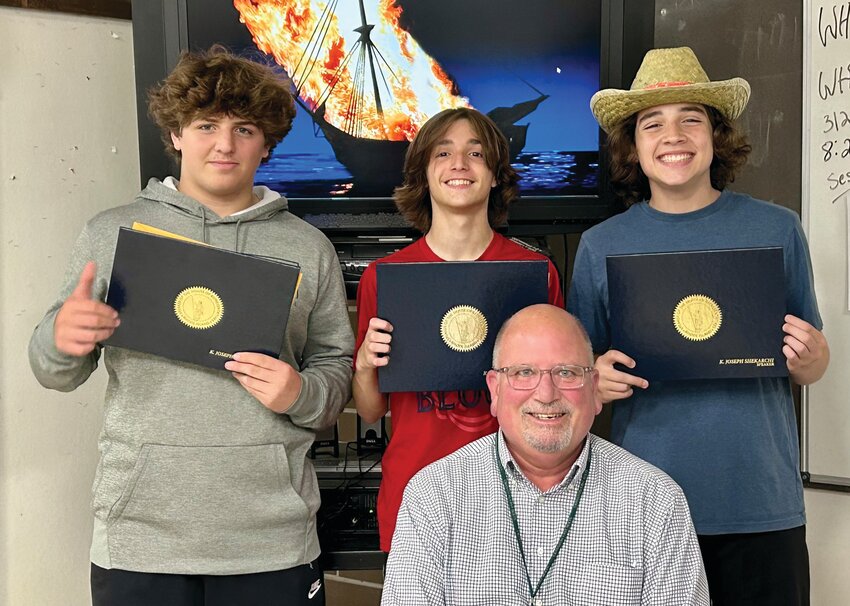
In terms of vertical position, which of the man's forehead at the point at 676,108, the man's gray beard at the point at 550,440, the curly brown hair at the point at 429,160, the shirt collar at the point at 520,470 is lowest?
the shirt collar at the point at 520,470

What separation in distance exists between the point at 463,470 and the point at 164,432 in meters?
0.58

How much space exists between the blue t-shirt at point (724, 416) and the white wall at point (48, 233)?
1.48 m

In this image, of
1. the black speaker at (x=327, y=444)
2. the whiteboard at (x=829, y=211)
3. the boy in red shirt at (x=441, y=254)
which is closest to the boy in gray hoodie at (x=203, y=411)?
the boy in red shirt at (x=441, y=254)

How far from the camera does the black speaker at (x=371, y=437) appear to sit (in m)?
2.46

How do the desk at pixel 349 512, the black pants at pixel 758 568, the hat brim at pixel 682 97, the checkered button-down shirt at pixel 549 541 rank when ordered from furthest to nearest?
the desk at pixel 349 512 → the hat brim at pixel 682 97 → the black pants at pixel 758 568 → the checkered button-down shirt at pixel 549 541

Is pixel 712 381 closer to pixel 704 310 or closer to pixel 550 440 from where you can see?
pixel 704 310

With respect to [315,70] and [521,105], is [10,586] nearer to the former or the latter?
[315,70]

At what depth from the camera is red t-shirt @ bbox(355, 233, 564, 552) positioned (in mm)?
1805

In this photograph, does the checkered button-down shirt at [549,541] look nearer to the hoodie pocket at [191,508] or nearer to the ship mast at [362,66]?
the hoodie pocket at [191,508]

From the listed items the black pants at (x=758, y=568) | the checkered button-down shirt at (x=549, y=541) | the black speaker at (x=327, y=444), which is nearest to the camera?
the checkered button-down shirt at (x=549, y=541)

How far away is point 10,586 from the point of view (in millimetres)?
2328

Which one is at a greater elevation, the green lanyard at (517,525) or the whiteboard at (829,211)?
the whiteboard at (829,211)

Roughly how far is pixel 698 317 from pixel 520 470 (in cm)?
47

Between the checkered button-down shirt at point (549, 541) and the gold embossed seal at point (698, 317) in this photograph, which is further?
the gold embossed seal at point (698, 317)
